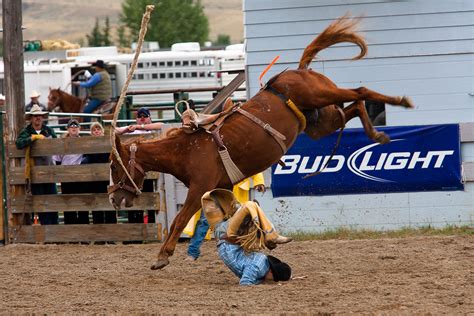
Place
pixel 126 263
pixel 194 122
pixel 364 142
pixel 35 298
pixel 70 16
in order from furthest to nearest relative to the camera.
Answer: pixel 70 16
pixel 364 142
pixel 126 263
pixel 194 122
pixel 35 298

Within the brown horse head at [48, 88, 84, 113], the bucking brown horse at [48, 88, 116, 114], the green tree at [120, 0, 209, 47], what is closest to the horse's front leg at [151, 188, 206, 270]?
the bucking brown horse at [48, 88, 116, 114]

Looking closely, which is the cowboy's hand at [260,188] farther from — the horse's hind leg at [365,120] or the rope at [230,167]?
the horse's hind leg at [365,120]

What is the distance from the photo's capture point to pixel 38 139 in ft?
44.9

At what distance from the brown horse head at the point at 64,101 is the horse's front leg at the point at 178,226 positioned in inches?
550

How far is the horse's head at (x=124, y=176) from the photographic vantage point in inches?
401

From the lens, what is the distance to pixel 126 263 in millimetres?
11391

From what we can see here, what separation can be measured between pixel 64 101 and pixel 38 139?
33.5 ft

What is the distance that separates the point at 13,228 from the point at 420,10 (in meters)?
5.99

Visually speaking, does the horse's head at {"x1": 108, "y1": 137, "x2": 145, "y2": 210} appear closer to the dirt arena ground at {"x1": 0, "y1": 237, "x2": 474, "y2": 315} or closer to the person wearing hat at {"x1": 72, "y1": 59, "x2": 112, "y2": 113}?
the dirt arena ground at {"x1": 0, "y1": 237, "x2": 474, "y2": 315}

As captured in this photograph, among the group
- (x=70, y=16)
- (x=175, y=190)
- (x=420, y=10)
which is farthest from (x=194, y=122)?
(x=70, y=16)

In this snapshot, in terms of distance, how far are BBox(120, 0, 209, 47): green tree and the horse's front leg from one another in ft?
183

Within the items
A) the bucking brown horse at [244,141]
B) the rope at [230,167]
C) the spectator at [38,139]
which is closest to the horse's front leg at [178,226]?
the bucking brown horse at [244,141]

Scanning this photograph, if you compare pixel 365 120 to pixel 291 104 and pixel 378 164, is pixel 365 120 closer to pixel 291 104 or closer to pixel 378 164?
pixel 291 104

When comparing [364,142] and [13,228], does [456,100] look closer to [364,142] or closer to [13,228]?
[364,142]
